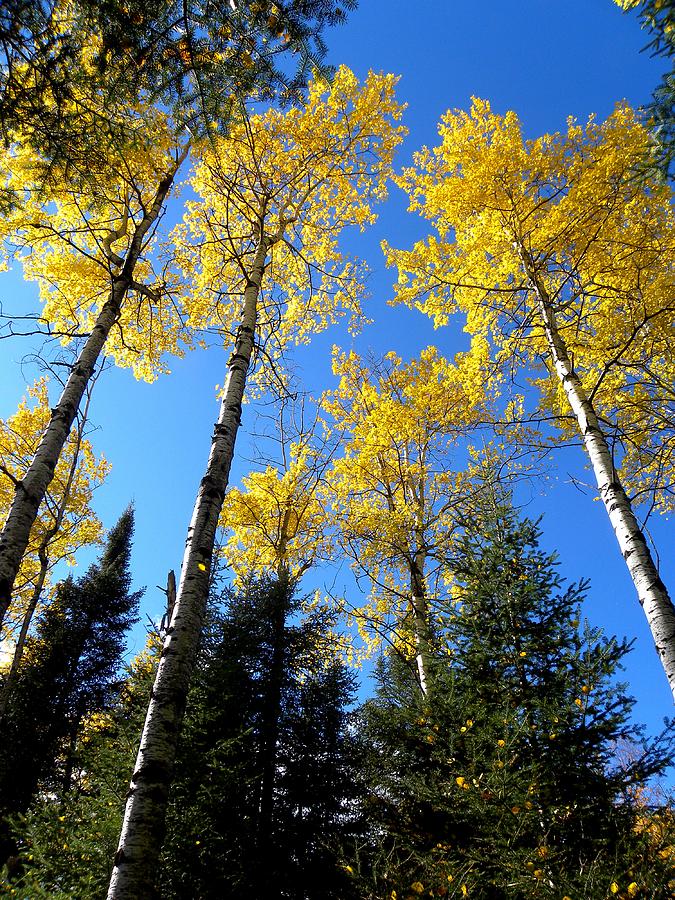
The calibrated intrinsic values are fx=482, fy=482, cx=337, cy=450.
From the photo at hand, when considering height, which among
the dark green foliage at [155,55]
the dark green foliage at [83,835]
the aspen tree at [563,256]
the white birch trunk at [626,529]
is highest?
the aspen tree at [563,256]

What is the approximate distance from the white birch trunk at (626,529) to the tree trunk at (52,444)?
4361mm

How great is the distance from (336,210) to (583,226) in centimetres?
349

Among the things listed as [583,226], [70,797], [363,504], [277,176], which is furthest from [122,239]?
[70,797]

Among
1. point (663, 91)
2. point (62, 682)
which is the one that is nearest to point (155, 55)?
point (663, 91)

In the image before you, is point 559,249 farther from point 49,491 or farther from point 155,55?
point 49,491

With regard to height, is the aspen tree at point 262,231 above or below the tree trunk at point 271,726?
above

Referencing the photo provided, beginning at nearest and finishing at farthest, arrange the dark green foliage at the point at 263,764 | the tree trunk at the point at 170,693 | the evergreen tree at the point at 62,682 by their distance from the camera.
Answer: the tree trunk at the point at 170,693
the dark green foliage at the point at 263,764
the evergreen tree at the point at 62,682

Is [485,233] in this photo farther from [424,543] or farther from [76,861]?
[76,861]

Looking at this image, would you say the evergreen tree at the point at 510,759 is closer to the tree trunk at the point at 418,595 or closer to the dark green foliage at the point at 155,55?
the tree trunk at the point at 418,595

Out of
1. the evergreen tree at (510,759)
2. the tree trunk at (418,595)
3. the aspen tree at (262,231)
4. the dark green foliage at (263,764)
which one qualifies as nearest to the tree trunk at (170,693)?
the aspen tree at (262,231)

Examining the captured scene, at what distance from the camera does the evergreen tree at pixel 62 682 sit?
8289 millimetres

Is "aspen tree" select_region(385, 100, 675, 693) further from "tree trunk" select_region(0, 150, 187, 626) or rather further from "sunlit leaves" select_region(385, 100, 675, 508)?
"tree trunk" select_region(0, 150, 187, 626)

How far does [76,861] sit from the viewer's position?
4387 mm

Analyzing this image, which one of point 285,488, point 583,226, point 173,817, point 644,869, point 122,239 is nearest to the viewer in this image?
point 644,869
